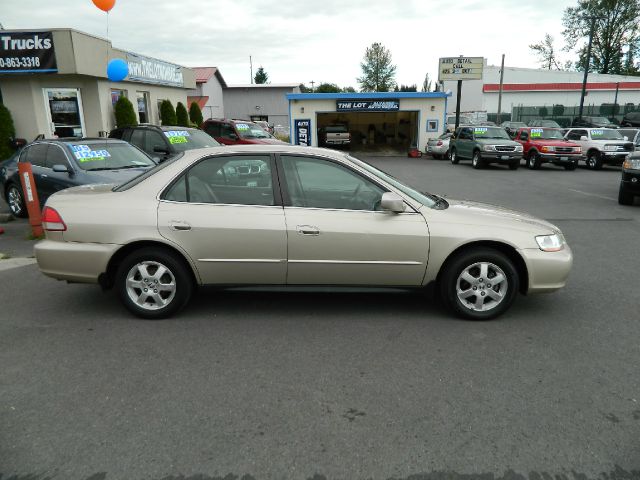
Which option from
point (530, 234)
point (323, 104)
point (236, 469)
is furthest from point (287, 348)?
point (323, 104)

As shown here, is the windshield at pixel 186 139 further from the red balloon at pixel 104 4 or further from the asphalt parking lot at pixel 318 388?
Result: the asphalt parking lot at pixel 318 388

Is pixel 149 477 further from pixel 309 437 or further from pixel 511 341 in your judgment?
pixel 511 341

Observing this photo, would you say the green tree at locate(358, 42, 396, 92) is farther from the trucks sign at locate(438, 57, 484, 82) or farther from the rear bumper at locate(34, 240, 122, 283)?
the rear bumper at locate(34, 240, 122, 283)

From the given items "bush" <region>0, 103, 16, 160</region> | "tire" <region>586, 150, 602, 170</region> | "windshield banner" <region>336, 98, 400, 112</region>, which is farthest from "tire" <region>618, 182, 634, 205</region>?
"windshield banner" <region>336, 98, 400, 112</region>

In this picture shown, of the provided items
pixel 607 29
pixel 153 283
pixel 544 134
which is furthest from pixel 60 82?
pixel 607 29

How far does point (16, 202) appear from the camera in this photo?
9484mm

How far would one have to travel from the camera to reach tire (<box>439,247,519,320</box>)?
444 cm

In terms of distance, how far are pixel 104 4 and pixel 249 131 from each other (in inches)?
348

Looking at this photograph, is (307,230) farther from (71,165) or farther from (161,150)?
(161,150)

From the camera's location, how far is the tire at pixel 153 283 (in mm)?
4453

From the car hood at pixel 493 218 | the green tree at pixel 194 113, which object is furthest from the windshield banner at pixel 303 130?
the car hood at pixel 493 218

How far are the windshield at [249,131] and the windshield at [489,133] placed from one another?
9.27m

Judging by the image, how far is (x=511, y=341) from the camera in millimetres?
4145

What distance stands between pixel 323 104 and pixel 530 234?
2572cm
